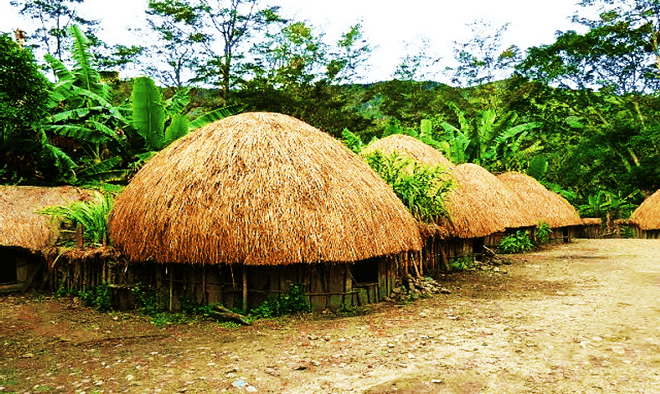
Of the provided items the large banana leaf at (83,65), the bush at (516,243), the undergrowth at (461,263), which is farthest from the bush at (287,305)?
the bush at (516,243)

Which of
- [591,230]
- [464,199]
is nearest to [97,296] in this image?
[464,199]

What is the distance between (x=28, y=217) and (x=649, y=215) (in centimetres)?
2181

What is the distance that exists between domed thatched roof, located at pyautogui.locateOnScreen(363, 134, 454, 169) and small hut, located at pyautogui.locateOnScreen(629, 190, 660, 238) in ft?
42.3

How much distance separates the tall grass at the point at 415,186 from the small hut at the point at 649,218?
46.8ft

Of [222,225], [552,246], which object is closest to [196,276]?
[222,225]

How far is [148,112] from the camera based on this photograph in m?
10.3

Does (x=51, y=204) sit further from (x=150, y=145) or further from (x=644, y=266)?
(x=644, y=266)

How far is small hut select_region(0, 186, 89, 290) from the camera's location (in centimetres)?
818

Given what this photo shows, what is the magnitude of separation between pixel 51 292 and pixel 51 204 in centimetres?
175

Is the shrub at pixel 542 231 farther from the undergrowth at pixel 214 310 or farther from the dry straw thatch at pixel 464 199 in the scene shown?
the undergrowth at pixel 214 310

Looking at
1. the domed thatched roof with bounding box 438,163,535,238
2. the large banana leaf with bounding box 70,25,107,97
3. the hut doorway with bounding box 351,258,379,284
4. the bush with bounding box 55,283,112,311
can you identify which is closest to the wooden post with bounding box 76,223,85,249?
the bush with bounding box 55,283,112,311

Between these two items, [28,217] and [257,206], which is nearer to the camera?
[257,206]

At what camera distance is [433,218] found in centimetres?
973

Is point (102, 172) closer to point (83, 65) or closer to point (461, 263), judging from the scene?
point (83, 65)
